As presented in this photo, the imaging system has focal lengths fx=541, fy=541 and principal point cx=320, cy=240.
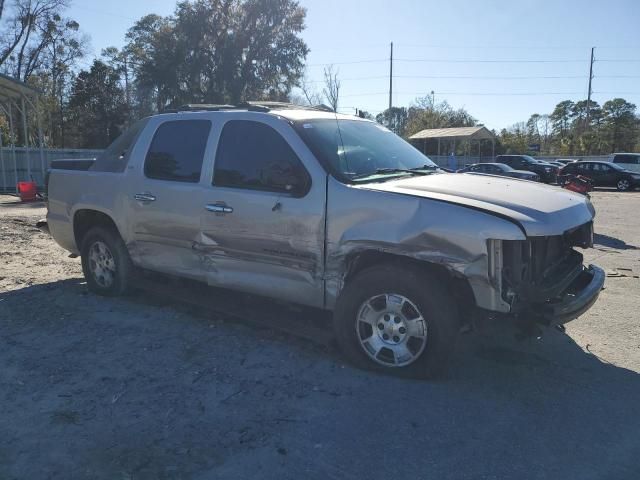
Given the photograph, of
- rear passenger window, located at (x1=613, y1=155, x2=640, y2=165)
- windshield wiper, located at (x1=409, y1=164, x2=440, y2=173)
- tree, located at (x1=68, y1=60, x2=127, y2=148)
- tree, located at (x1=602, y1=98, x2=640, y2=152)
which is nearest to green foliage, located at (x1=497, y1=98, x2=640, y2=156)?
tree, located at (x1=602, y1=98, x2=640, y2=152)

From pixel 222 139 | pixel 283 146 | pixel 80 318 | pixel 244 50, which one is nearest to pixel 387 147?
pixel 283 146

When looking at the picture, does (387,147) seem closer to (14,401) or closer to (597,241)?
(14,401)

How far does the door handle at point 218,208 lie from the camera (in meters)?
4.63

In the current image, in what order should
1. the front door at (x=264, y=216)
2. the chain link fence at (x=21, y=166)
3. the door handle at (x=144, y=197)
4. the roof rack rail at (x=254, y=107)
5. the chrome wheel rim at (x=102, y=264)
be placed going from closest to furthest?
the front door at (x=264, y=216) < the roof rack rail at (x=254, y=107) < the door handle at (x=144, y=197) < the chrome wheel rim at (x=102, y=264) < the chain link fence at (x=21, y=166)

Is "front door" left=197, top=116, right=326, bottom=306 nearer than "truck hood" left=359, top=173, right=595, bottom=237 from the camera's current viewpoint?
No

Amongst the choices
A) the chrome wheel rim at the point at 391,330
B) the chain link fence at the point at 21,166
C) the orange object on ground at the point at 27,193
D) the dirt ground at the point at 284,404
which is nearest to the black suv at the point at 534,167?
the chain link fence at the point at 21,166

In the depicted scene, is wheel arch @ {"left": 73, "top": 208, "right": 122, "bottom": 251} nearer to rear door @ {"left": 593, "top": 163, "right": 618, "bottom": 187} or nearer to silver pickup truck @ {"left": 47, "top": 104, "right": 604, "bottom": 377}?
silver pickup truck @ {"left": 47, "top": 104, "right": 604, "bottom": 377}

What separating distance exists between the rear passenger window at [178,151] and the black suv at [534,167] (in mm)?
27716

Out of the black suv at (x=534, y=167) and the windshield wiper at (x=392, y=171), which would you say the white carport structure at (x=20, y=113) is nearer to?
the windshield wiper at (x=392, y=171)

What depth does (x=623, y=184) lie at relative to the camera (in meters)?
27.9

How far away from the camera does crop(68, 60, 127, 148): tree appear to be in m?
50.8

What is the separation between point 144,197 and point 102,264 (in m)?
1.21

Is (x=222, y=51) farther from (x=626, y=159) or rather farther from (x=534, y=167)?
(x=626, y=159)

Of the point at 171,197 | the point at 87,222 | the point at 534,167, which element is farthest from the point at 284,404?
the point at 534,167
